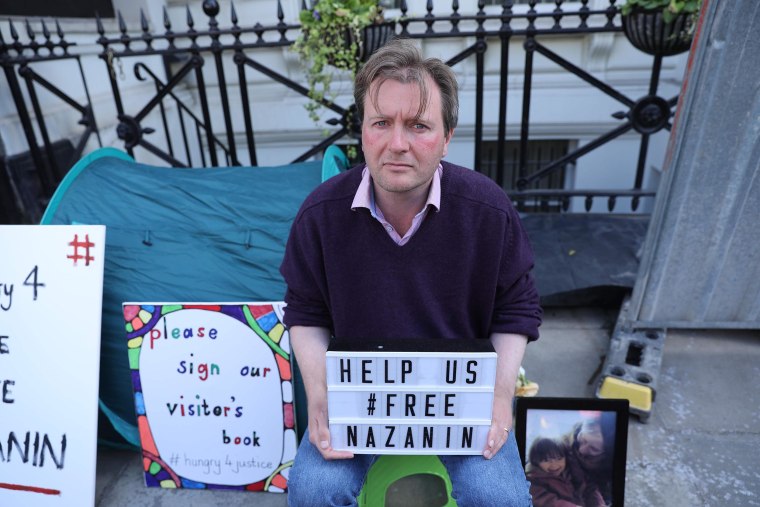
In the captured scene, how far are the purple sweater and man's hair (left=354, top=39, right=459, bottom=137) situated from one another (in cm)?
24

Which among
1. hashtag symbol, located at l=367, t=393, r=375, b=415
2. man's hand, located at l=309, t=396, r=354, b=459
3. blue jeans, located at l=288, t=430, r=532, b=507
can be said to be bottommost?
blue jeans, located at l=288, t=430, r=532, b=507

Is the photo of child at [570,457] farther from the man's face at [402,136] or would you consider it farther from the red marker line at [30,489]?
the red marker line at [30,489]

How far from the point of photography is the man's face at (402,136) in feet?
4.26

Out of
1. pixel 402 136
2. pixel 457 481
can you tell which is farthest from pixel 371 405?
pixel 402 136

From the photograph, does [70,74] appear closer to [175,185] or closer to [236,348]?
[175,185]

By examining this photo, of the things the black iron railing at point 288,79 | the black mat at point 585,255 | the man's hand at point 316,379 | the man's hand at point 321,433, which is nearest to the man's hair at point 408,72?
the man's hand at point 316,379

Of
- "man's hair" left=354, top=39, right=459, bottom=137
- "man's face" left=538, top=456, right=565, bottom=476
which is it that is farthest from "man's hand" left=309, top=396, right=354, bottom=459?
"man's hair" left=354, top=39, right=459, bottom=137

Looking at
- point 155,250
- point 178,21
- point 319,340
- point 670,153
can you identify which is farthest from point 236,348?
point 178,21

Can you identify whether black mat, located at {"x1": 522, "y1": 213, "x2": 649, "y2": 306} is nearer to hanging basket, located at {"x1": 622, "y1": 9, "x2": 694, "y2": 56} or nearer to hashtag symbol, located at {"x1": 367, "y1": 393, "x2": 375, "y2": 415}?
hanging basket, located at {"x1": 622, "y1": 9, "x2": 694, "y2": 56}

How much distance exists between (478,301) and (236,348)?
91 centimetres

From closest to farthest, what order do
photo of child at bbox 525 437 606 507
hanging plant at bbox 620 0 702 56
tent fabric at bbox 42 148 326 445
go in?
photo of child at bbox 525 437 606 507 < tent fabric at bbox 42 148 326 445 < hanging plant at bbox 620 0 702 56

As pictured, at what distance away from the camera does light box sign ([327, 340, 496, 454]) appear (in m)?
1.28

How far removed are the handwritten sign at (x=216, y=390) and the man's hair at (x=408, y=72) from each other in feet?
2.93

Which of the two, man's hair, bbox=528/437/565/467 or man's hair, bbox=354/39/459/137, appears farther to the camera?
man's hair, bbox=528/437/565/467
